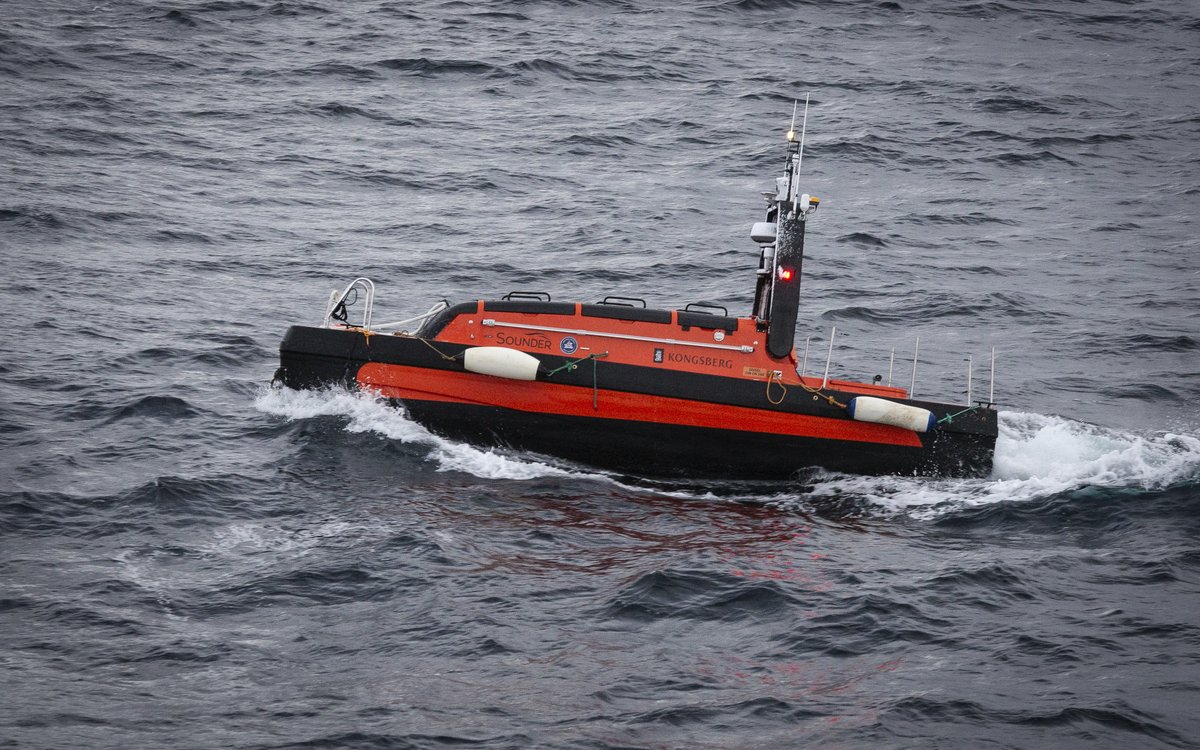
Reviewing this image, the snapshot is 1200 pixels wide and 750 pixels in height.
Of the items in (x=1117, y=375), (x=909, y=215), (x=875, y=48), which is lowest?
(x=1117, y=375)

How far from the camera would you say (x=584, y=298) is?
21.1 metres

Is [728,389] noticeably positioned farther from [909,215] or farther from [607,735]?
[909,215]

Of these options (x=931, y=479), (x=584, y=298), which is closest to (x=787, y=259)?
(x=931, y=479)

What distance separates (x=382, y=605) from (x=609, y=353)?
5.10 meters

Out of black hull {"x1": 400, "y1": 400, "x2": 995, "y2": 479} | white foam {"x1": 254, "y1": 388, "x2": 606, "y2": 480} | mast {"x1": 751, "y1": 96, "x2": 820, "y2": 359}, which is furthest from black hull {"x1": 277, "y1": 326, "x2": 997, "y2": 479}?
mast {"x1": 751, "y1": 96, "x2": 820, "y2": 359}

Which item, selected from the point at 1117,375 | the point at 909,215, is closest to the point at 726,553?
the point at 1117,375

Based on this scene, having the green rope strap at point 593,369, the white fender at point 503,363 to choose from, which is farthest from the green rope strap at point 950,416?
the white fender at point 503,363

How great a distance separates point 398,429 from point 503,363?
162 centimetres

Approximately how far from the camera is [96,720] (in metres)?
8.93

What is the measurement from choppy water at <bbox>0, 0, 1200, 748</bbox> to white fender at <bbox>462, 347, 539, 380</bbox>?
3.54ft

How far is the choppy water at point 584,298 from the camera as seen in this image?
980 centimetres

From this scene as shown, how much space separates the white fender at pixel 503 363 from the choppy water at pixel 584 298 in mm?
1078

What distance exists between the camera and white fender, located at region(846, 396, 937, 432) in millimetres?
14641

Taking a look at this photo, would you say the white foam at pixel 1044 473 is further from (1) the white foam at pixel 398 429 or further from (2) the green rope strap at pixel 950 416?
(1) the white foam at pixel 398 429
